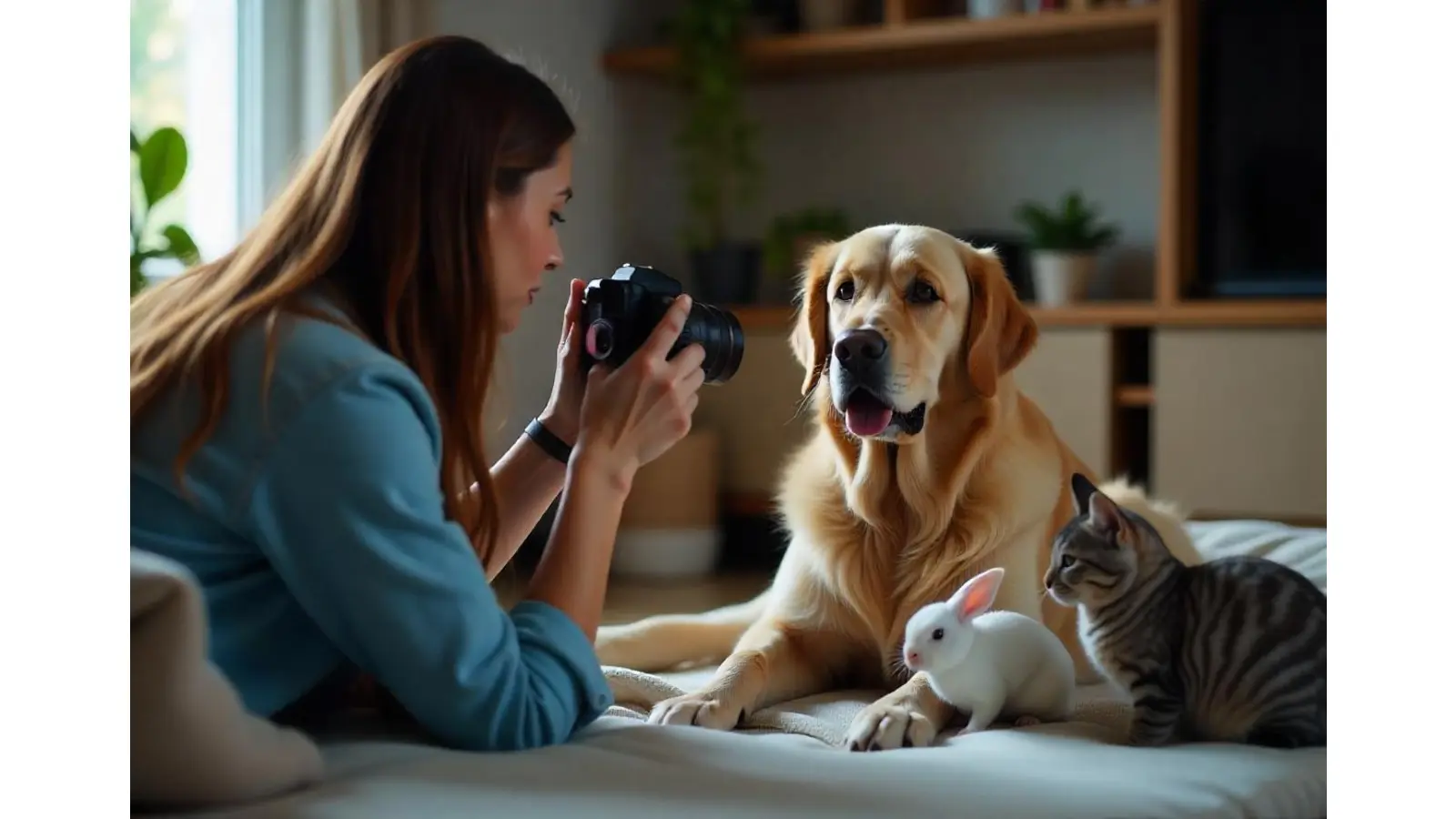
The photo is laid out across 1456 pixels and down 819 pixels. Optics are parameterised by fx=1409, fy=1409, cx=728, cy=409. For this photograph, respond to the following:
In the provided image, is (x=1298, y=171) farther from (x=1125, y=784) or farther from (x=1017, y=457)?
(x=1125, y=784)

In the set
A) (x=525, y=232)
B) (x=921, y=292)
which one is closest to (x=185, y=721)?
(x=525, y=232)

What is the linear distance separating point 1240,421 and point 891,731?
1.98 meters

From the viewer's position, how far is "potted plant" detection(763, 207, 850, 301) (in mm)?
3275

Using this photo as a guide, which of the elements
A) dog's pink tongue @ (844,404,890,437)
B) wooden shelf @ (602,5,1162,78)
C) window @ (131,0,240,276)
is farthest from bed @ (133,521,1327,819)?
wooden shelf @ (602,5,1162,78)

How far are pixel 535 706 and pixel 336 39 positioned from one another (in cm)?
204

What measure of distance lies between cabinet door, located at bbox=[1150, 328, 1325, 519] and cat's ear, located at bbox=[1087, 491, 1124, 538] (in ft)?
6.45

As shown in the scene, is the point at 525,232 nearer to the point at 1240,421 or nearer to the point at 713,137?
the point at 1240,421

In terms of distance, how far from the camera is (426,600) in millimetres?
755

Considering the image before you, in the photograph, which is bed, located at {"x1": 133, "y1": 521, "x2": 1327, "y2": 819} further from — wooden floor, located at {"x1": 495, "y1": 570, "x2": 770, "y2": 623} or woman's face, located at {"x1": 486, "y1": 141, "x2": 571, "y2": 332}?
wooden floor, located at {"x1": 495, "y1": 570, "x2": 770, "y2": 623}

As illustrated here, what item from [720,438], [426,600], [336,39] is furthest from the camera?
[720,438]

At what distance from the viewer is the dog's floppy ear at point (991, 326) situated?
4.08 ft

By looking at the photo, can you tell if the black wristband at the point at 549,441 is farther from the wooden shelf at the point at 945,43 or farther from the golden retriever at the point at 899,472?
the wooden shelf at the point at 945,43

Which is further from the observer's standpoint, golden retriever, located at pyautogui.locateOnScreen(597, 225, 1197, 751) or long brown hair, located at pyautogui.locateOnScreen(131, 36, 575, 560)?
golden retriever, located at pyautogui.locateOnScreen(597, 225, 1197, 751)
